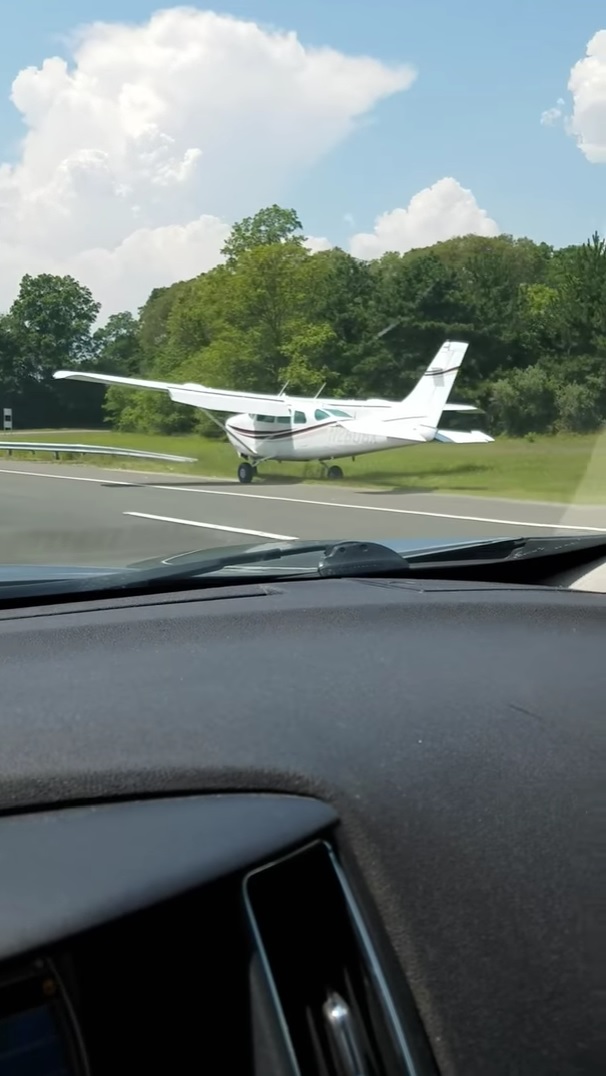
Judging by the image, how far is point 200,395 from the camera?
237 inches

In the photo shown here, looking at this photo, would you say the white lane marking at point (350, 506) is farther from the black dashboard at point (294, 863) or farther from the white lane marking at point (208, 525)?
the black dashboard at point (294, 863)

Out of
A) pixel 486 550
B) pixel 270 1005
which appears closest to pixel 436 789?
pixel 270 1005

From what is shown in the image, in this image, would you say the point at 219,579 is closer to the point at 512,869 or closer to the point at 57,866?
the point at 512,869

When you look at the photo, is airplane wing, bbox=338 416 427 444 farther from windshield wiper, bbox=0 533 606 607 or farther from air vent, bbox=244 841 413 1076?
air vent, bbox=244 841 413 1076

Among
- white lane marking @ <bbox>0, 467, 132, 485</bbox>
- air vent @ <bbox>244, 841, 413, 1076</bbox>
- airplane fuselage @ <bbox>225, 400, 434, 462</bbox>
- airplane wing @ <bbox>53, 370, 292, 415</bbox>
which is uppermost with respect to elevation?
airplane wing @ <bbox>53, 370, 292, 415</bbox>

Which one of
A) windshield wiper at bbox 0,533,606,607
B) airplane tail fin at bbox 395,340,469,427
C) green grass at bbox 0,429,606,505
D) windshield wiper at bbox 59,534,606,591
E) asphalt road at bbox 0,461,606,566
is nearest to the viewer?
windshield wiper at bbox 0,533,606,607

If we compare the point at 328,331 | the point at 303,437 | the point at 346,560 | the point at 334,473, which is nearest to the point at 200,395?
the point at 328,331

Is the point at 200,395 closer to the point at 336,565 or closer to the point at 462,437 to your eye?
the point at 462,437

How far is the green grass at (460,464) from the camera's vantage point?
20.7 ft

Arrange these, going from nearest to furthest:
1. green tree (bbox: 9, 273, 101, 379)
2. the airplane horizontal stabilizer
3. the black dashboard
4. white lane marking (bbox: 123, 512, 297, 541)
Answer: the black dashboard → green tree (bbox: 9, 273, 101, 379) → the airplane horizontal stabilizer → white lane marking (bbox: 123, 512, 297, 541)

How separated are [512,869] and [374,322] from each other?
5.37 meters

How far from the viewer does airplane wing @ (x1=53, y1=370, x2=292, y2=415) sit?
564 centimetres

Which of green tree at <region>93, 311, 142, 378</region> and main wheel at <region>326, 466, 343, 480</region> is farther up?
green tree at <region>93, 311, 142, 378</region>

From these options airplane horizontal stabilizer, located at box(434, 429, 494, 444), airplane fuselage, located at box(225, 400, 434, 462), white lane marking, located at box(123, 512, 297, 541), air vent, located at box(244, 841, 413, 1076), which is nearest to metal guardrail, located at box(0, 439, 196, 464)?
airplane fuselage, located at box(225, 400, 434, 462)
